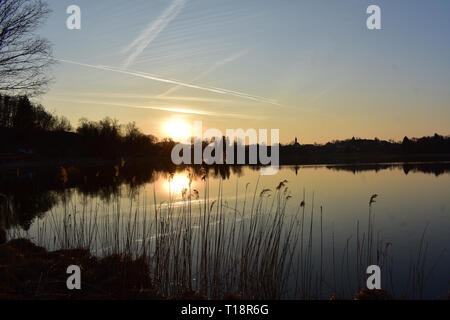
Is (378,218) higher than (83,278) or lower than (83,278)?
lower

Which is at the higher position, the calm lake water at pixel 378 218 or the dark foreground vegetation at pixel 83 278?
the dark foreground vegetation at pixel 83 278

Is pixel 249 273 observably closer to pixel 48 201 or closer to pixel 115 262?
pixel 115 262

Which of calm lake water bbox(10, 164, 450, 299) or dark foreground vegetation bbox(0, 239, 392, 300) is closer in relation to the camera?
dark foreground vegetation bbox(0, 239, 392, 300)

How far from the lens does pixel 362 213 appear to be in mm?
13156

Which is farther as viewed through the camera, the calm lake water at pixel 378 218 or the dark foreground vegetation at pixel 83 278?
the calm lake water at pixel 378 218

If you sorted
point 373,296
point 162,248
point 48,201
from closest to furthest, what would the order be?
point 373,296, point 162,248, point 48,201

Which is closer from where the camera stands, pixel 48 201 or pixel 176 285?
pixel 176 285

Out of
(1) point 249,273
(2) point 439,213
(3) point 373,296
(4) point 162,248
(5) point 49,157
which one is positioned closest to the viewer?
(3) point 373,296

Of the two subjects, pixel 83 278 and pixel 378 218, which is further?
pixel 378 218

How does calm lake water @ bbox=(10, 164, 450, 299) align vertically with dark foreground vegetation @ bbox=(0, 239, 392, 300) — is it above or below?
below
